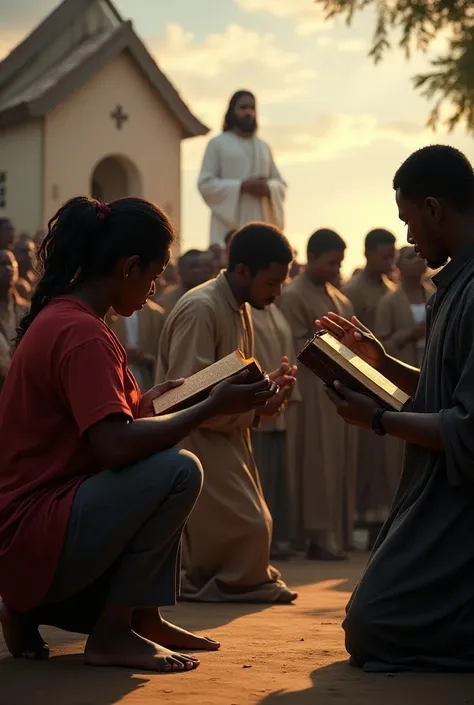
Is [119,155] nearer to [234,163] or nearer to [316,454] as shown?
[234,163]

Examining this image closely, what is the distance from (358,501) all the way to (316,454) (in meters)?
1.05

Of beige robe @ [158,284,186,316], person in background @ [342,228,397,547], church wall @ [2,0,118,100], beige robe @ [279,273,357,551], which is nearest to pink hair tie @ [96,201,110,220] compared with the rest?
beige robe @ [279,273,357,551]

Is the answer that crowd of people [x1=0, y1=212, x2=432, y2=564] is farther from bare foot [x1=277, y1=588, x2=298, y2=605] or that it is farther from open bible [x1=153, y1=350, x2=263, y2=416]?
open bible [x1=153, y1=350, x2=263, y2=416]

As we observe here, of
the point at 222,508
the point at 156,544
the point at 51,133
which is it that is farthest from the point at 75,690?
the point at 51,133

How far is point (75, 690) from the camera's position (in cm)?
461

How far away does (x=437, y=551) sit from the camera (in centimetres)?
521

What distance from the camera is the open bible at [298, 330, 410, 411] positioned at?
210 inches

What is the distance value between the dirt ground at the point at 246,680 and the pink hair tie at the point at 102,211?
1.70 metres

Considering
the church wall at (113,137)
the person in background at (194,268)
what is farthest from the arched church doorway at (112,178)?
the person in background at (194,268)

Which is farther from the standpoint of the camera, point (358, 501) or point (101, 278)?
point (358, 501)

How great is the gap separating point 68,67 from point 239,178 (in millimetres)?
16978

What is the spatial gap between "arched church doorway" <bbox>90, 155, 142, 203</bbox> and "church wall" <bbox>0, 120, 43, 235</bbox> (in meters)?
1.83

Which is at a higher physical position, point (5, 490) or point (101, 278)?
point (101, 278)

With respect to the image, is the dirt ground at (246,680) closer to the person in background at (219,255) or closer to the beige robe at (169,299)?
the beige robe at (169,299)
